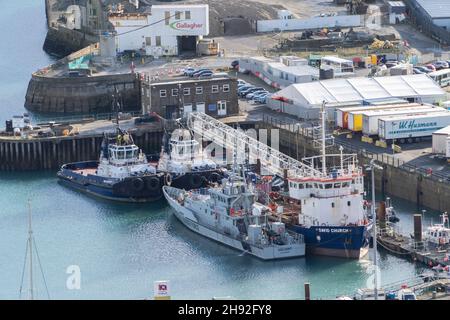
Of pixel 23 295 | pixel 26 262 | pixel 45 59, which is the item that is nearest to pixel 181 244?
pixel 26 262

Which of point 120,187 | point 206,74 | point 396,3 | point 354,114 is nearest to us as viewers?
point 120,187

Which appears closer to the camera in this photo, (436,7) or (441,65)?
(441,65)

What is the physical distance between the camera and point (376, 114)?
66.7 m

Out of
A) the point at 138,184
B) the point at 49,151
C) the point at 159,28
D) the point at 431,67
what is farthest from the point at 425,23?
the point at 138,184

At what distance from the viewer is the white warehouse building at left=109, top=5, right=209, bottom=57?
3489 inches

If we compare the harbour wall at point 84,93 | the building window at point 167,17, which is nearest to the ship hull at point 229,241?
the harbour wall at point 84,93

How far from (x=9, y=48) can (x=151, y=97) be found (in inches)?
1913

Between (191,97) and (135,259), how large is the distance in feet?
71.9

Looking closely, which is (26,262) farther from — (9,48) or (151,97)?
(9,48)

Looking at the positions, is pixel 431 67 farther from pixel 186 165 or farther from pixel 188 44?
pixel 186 165

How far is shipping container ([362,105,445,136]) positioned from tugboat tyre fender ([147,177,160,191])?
10743 mm

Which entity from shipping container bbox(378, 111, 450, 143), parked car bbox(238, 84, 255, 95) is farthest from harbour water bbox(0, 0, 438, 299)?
parked car bbox(238, 84, 255, 95)

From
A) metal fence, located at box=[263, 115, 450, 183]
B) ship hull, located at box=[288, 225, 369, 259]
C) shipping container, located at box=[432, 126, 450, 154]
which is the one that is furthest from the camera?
shipping container, located at box=[432, 126, 450, 154]

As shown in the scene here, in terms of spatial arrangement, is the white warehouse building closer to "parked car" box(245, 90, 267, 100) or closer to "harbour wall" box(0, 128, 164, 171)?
"parked car" box(245, 90, 267, 100)
